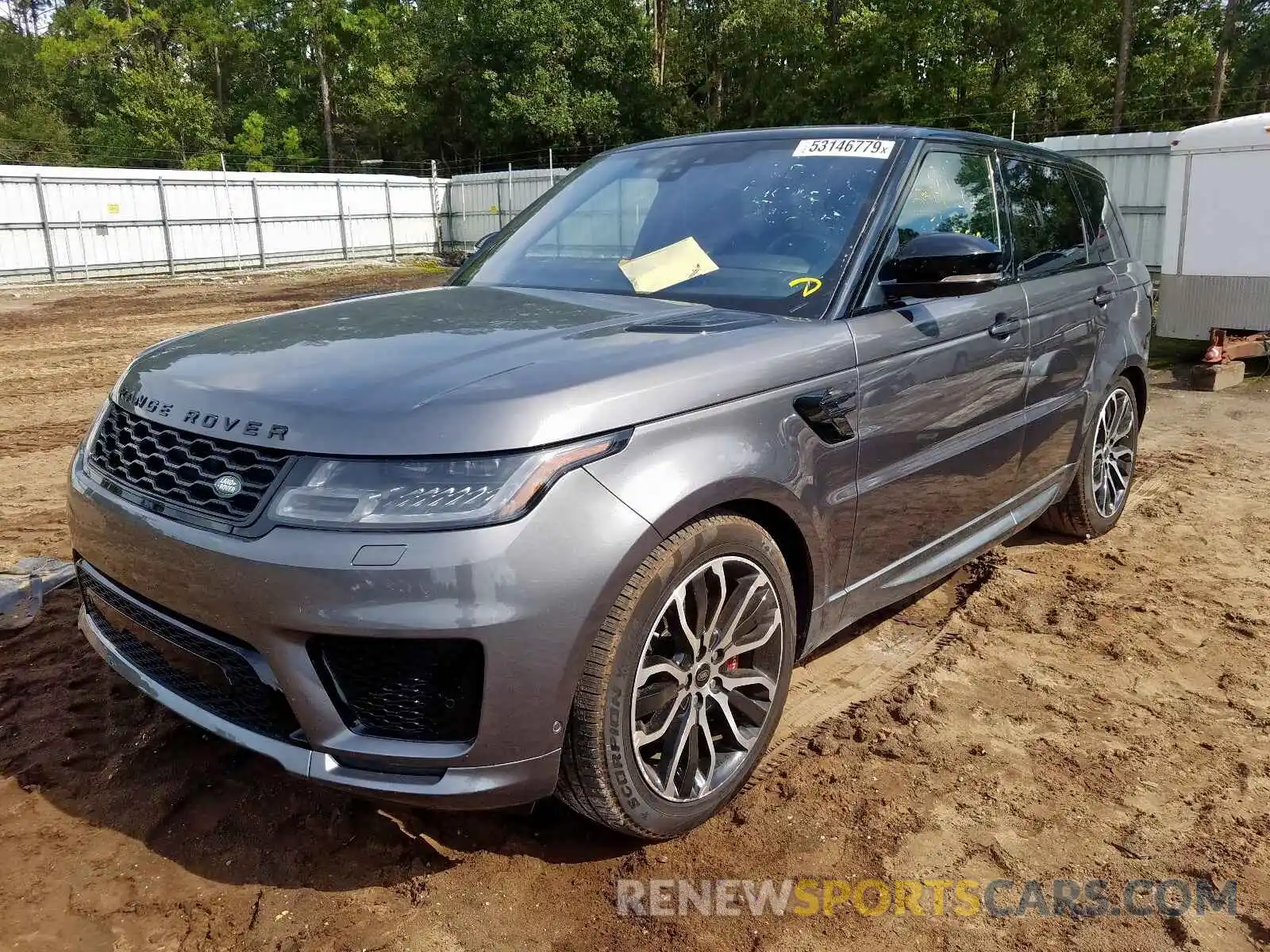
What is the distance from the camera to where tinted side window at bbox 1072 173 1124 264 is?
4.61 metres

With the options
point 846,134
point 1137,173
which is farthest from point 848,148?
point 1137,173

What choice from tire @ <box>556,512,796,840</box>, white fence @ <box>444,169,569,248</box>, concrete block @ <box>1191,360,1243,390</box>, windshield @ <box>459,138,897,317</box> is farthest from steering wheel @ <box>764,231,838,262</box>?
white fence @ <box>444,169,569,248</box>

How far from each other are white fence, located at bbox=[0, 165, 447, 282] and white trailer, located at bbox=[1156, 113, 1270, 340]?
23549 mm

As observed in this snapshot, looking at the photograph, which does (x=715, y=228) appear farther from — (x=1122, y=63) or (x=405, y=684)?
(x=1122, y=63)

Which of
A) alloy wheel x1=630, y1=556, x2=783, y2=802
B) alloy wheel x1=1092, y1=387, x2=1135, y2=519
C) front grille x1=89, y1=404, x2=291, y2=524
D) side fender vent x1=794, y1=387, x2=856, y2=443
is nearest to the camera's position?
front grille x1=89, y1=404, x2=291, y2=524

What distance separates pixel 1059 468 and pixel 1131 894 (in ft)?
7.47

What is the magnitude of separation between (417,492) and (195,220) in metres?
28.0

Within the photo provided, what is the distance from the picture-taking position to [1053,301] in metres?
3.99

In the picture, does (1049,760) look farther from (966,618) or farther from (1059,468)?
(1059,468)

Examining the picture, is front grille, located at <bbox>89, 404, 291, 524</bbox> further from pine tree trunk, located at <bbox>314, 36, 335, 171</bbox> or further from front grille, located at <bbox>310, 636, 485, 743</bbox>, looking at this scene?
pine tree trunk, located at <bbox>314, 36, 335, 171</bbox>

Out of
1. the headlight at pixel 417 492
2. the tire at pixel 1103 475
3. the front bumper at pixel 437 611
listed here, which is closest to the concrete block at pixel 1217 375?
A: the tire at pixel 1103 475

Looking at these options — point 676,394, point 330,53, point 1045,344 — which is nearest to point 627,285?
point 676,394

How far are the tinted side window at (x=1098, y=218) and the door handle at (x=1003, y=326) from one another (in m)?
1.18

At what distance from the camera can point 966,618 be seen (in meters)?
4.08
